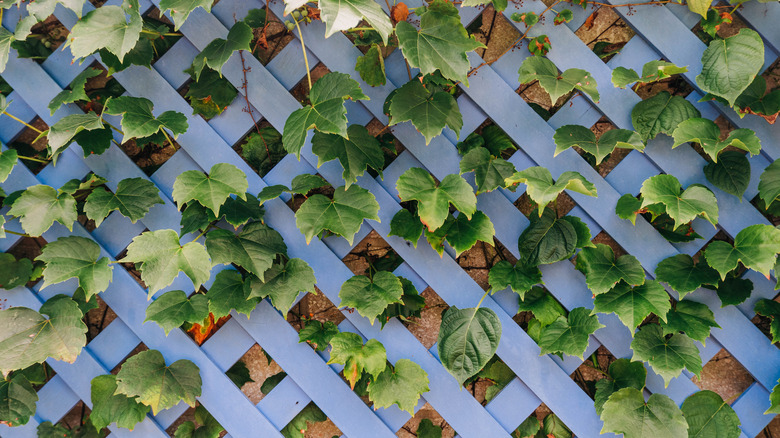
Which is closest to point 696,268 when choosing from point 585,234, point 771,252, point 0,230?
point 771,252

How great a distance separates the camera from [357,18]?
1.13m

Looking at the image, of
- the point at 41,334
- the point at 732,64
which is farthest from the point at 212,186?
the point at 732,64

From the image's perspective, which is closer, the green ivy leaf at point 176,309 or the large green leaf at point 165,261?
the large green leaf at point 165,261

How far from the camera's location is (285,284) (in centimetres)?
149

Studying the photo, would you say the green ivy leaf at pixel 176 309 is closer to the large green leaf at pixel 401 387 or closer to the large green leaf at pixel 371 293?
the large green leaf at pixel 371 293

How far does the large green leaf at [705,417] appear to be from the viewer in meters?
1.53

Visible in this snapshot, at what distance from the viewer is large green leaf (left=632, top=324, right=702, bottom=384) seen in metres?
1.45

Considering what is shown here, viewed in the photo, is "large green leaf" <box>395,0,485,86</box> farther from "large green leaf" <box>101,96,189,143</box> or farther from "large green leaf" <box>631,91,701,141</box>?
"large green leaf" <box>101,96,189,143</box>

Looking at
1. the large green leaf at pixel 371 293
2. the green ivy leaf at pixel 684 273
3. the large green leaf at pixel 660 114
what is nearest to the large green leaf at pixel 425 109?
the large green leaf at pixel 371 293

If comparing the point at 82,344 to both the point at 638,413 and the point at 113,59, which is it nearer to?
the point at 113,59

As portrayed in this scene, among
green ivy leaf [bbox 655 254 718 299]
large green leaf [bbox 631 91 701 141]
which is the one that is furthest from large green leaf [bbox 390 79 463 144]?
green ivy leaf [bbox 655 254 718 299]

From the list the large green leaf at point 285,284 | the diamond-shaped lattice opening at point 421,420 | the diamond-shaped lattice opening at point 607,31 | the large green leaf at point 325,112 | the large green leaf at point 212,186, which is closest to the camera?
the large green leaf at point 325,112

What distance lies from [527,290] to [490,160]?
16.5 inches

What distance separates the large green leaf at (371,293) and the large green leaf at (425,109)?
1.46ft
